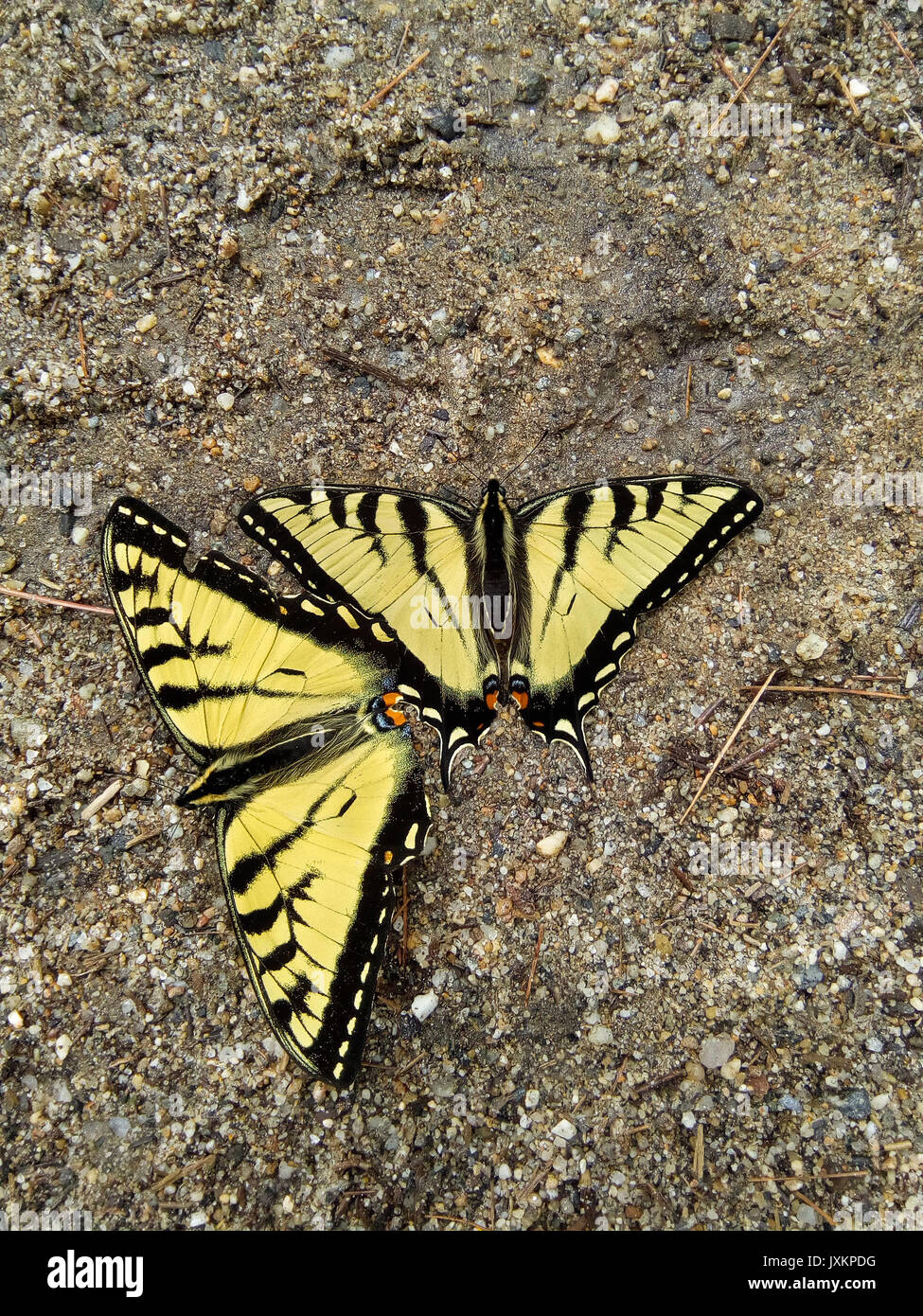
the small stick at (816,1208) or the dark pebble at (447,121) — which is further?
the dark pebble at (447,121)

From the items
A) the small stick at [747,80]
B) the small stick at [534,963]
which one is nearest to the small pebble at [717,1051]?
the small stick at [534,963]

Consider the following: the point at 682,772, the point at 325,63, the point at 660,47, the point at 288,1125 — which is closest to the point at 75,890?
the point at 288,1125

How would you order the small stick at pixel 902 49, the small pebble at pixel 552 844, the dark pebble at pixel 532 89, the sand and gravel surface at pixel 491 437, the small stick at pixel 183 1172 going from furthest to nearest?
the dark pebble at pixel 532 89 < the small stick at pixel 902 49 < the small pebble at pixel 552 844 < the sand and gravel surface at pixel 491 437 < the small stick at pixel 183 1172

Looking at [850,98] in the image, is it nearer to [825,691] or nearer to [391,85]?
[391,85]

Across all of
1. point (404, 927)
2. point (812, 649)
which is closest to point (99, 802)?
point (404, 927)

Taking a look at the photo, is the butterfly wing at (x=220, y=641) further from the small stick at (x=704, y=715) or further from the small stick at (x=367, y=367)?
the small stick at (x=704, y=715)
